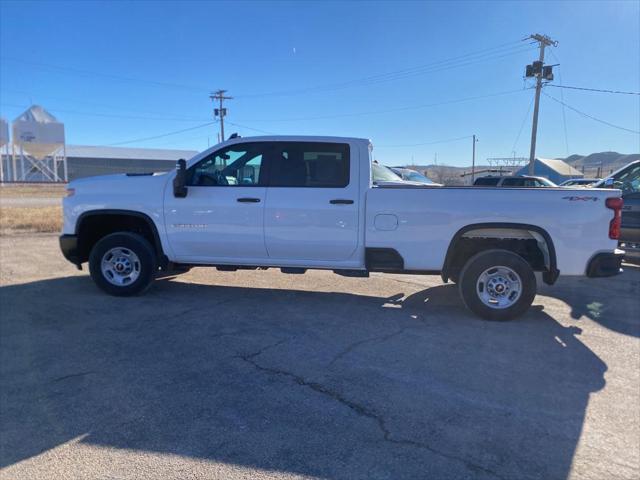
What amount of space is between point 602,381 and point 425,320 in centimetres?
191

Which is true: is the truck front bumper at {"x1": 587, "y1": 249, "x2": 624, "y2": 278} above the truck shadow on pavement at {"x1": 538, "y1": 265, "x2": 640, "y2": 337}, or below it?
above

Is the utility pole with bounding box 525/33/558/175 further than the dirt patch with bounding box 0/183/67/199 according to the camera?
No

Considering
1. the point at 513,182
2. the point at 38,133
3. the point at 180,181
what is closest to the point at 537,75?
the point at 513,182

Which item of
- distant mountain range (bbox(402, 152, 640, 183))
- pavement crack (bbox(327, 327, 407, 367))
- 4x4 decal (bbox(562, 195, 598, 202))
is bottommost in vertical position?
pavement crack (bbox(327, 327, 407, 367))

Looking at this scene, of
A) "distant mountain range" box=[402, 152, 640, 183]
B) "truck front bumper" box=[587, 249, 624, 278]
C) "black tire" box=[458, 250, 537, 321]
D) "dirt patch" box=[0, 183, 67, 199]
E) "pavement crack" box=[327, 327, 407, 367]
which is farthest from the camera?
"distant mountain range" box=[402, 152, 640, 183]

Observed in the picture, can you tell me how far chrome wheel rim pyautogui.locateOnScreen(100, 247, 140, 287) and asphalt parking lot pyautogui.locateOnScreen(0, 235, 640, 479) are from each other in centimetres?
29

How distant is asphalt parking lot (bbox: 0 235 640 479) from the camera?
2678 millimetres

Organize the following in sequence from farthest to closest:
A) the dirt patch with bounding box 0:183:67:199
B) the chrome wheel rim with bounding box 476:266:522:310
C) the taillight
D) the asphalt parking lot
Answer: the dirt patch with bounding box 0:183:67:199 < the chrome wheel rim with bounding box 476:266:522:310 < the taillight < the asphalt parking lot

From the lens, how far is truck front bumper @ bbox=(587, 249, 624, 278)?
5.04 metres

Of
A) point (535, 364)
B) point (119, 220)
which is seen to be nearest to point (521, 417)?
point (535, 364)

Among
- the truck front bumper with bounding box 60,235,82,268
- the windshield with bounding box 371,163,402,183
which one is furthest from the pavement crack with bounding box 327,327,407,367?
the truck front bumper with bounding box 60,235,82,268

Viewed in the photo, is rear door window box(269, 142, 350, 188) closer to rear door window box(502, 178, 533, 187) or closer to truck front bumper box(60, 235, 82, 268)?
truck front bumper box(60, 235, 82, 268)

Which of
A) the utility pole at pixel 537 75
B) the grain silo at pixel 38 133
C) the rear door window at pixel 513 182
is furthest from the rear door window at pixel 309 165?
the grain silo at pixel 38 133

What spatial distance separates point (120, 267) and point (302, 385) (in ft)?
11.8
